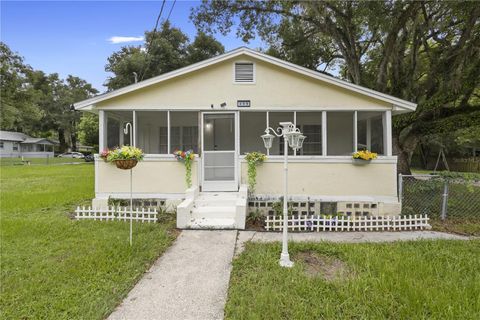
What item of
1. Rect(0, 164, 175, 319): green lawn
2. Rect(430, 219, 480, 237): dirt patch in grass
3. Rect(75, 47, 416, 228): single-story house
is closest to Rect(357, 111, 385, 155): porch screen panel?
Rect(75, 47, 416, 228): single-story house

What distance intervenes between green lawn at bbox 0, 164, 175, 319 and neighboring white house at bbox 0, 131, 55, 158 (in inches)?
1709

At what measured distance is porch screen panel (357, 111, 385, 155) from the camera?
8442 mm

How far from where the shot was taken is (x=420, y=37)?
10.6 meters

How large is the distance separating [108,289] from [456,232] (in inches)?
274

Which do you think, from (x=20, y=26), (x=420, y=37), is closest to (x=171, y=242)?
(x=420, y=37)

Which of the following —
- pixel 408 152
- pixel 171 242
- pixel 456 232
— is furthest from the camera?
pixel 408 152

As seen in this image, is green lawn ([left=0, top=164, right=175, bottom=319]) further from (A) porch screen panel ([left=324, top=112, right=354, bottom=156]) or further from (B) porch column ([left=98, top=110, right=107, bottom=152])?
(A) porch screen panel ([left=324, top=112, right=354, bottom=156])

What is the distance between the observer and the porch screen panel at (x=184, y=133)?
905cm

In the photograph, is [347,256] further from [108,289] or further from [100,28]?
[100,28]

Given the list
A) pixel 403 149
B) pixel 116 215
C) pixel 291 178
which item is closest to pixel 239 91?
pixel 291 178

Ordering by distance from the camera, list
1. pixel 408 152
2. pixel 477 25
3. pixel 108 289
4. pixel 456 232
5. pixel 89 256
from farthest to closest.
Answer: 1. pixel 408 152
2. pixel 477 25
3. pixel 456 232
4. pixel 89 256
5. pixel 108 289

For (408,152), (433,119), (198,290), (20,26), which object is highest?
(20,26)

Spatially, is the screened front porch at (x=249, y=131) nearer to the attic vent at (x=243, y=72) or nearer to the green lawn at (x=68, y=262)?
the attic vent at (x=243, y=72)

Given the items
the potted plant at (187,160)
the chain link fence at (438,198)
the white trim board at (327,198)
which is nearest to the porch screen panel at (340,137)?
the chain link fence at (438,198)
